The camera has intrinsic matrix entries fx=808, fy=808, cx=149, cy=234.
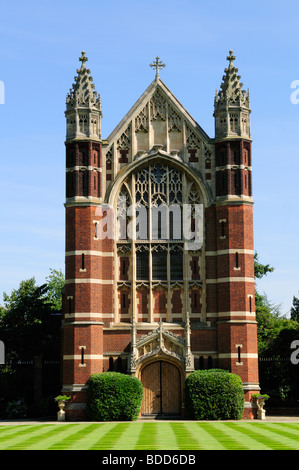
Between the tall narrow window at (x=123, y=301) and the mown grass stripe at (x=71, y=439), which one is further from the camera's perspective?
the tall narrow window at (x=123, y=301)

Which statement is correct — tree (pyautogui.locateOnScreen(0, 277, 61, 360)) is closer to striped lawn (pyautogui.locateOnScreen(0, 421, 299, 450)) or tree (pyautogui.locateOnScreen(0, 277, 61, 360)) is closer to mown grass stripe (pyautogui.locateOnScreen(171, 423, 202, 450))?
striped lawn (pyautogui.locateOnScreen(0, 421, 299, 450))

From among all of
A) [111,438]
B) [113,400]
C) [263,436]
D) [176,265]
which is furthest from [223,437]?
[176,265]

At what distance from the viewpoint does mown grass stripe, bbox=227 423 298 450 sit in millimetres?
22797

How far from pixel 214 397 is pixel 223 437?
1145 cm

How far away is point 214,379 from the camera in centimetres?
3762

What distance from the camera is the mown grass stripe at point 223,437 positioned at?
898 inches

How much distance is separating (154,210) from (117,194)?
2074 millimetres

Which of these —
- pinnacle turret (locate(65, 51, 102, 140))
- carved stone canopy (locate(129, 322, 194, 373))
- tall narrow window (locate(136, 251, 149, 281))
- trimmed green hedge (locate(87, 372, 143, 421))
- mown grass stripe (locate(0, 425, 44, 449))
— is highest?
pinnacle turret (locate(65, 51, 102, 140))

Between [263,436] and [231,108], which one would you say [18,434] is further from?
[231,108]

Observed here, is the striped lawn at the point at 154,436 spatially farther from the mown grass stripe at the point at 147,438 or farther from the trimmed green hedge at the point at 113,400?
the trimmed green hedge at the point at 113,400

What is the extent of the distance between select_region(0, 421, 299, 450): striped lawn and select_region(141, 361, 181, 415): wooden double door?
5.73 meters

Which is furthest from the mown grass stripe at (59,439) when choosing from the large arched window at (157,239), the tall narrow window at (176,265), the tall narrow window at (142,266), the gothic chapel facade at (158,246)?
the tall narrow window at (176,265)

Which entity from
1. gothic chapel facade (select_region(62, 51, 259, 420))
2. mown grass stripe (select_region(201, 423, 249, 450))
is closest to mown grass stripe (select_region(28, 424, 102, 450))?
mown grass stripe (select_region(201, 423, 249, 450))

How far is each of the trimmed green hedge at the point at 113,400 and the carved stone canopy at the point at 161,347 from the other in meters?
1.56
